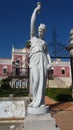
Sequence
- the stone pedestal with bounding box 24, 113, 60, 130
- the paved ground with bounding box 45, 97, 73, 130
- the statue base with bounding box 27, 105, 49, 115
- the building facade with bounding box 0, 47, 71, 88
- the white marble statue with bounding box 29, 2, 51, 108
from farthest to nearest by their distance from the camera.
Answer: the building facade with bounding box 0, 47, 71, 88
the paved ground with bounding box 45, 97, 73, 130
the white marble statue with bounding box 29, 2, 51, 108
the statue base with bounding box 27, 105, 49, 115
the stone pedestal with bounding box 24, 113, 60, 130

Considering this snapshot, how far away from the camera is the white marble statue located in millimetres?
4215

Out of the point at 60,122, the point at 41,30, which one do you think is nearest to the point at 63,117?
the point at 60,122

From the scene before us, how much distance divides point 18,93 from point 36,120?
11.4m

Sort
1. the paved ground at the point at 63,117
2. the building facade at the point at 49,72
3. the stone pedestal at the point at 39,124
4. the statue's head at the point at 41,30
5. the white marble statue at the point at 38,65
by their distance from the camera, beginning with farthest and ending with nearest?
the building facade at the point at 49,72, the paved ground at the point at 63,117, the statue's head at the point at 41,30, the white marble statue at the point at 38,65, the stone pedestal at the point at 39,124

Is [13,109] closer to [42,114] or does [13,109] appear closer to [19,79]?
[42,114]

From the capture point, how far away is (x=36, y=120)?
3867 millimetres

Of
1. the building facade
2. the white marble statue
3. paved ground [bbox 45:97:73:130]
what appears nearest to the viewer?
the white marble statue

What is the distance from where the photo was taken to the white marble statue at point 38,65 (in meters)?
4.21

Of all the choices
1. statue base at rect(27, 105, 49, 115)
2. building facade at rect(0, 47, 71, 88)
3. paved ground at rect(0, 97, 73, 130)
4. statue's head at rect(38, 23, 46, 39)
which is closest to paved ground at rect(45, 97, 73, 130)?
paved ground at rect(0, 97, 73, 130)

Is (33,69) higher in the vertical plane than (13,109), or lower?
higher

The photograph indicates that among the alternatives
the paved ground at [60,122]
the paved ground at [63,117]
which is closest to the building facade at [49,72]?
the paved ground at [63,117]

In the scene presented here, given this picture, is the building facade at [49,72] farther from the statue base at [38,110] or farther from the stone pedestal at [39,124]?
the stone pedestal at [39,124]

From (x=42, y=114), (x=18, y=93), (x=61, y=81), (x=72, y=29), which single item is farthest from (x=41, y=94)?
(x=61, y=81)

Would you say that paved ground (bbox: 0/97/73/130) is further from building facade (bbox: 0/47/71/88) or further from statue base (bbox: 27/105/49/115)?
building facade (bbox: 0/47/71/88)
